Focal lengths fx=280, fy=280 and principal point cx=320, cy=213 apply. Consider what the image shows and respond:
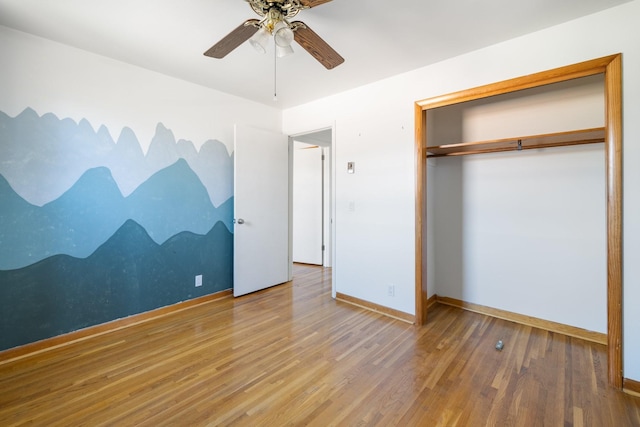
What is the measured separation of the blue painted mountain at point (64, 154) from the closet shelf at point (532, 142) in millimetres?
2754

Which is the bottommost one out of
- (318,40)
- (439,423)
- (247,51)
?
(439,423)

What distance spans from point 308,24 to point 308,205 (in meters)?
3.48

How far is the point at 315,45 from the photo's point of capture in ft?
5.82

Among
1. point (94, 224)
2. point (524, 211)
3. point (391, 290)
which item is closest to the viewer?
point (94, 224)

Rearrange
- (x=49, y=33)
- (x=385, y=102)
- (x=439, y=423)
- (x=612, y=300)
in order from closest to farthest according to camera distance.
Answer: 1. (x=439, y=423)
2. (x=612, y=300)
3. (x=49, y=33)
4. (x=385, y=102)

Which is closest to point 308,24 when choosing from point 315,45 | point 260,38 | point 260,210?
point 315,45

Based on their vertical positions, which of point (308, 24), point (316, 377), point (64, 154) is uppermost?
point (308, 24)

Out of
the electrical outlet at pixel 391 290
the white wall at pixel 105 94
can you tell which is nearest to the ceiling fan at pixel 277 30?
the white wall at pixel 105 94

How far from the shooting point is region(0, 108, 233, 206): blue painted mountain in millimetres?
2158

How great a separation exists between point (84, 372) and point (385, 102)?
3.44 metres

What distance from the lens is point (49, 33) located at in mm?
2178

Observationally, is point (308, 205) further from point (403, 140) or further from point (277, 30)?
point (277, 30)

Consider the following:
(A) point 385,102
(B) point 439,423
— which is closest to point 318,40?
(A) point 385,102

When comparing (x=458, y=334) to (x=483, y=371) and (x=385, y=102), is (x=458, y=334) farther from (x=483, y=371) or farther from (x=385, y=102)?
(x=385, y=102)
